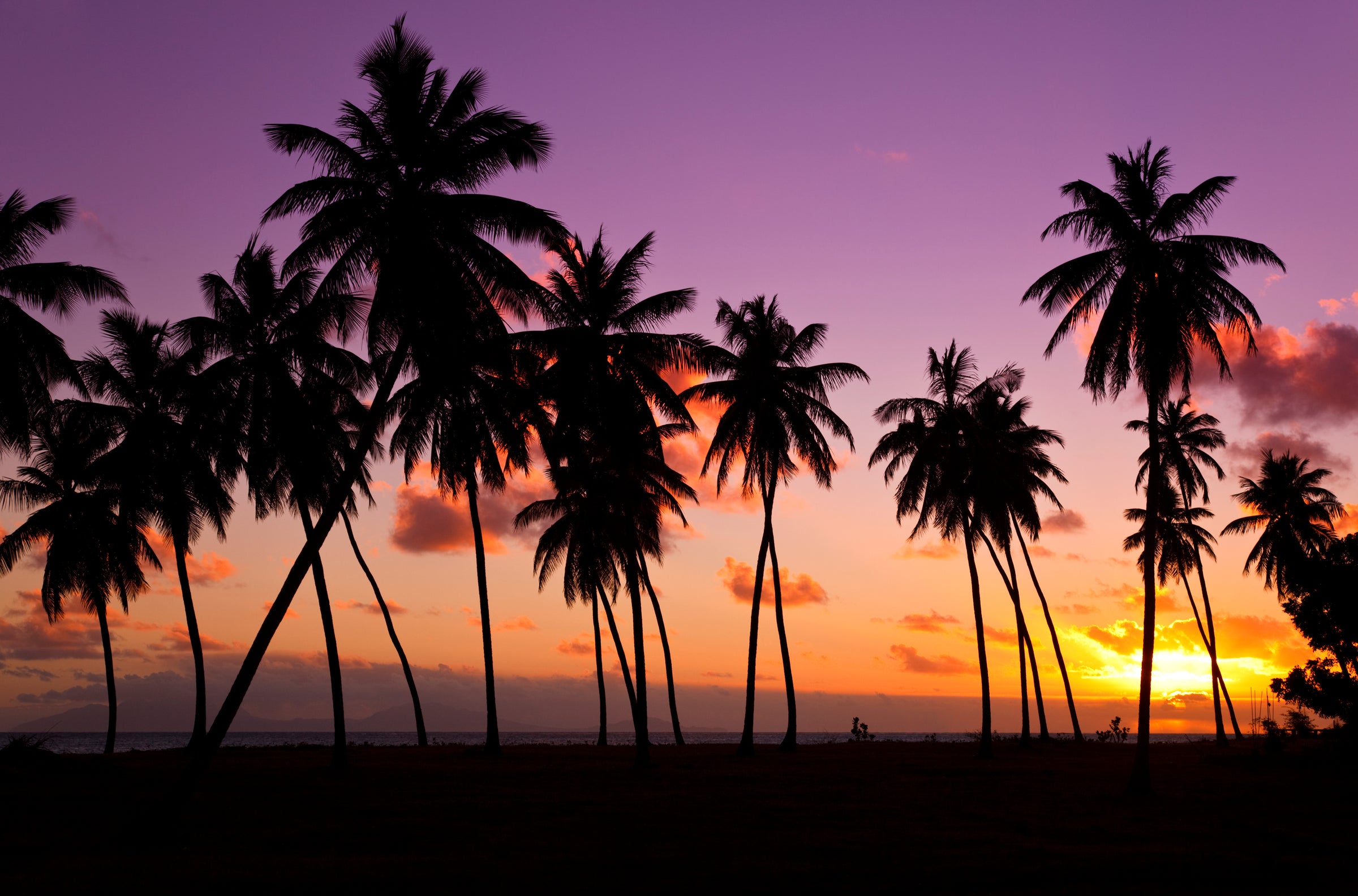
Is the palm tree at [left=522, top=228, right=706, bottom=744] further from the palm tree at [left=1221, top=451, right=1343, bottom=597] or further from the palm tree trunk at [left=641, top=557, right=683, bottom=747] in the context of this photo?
the palm tree at [left=1221, top=451, right=1343, bottom=597]

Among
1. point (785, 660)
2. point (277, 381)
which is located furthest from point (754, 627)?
point (277, 381)

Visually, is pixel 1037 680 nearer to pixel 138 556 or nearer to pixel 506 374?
pixel 506 374

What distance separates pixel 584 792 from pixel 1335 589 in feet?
73.9

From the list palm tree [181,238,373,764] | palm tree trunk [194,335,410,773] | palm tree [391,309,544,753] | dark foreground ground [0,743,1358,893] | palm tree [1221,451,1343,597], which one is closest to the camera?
dark foreground ground [0,743,1358,893]

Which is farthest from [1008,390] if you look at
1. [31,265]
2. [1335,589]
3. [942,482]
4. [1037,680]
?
[31,265]

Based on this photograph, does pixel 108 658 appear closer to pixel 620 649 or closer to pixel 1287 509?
pixel 620 649

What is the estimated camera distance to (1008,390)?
113 feet

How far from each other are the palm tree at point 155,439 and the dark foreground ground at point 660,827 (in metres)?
7.60

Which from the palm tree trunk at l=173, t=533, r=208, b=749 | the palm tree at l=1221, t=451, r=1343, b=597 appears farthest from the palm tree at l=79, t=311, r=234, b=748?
the palm tree at l=1221, t=451, r=1343, b=597

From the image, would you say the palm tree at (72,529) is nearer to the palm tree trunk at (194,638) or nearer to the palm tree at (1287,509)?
the palm tree trunk at (194,638)

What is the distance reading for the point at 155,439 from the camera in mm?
28688

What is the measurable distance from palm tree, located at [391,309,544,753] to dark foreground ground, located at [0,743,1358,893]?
792 cm

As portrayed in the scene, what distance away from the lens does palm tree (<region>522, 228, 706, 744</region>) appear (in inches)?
1000

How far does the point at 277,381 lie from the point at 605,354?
30.3 feet
